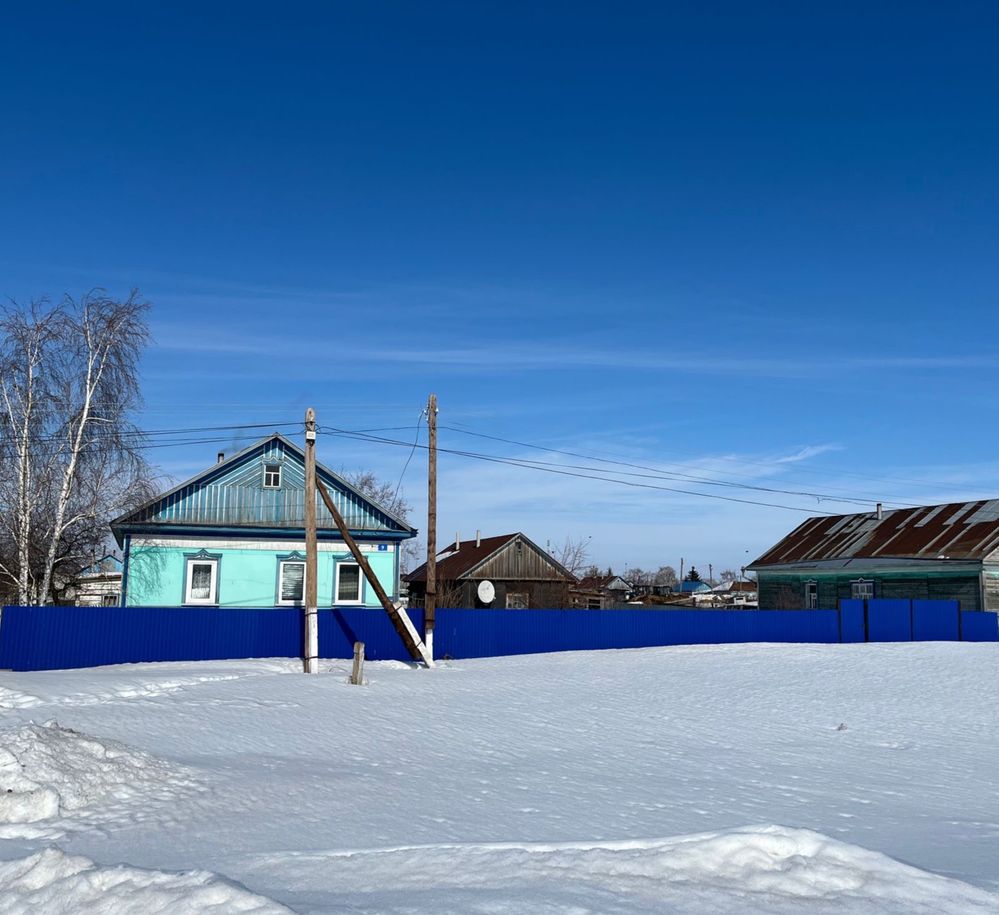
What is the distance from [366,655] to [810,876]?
2176 cm

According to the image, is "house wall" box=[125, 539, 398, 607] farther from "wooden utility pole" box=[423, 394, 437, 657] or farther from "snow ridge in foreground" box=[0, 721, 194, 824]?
"snow ridge in foreground" box=[0, 721, 194, 824]

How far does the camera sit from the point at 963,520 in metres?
45.2

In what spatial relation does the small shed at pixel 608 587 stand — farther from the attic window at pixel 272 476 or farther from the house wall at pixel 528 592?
the attic window at pixel 272 476

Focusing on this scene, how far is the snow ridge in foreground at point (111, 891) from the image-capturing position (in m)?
5.27

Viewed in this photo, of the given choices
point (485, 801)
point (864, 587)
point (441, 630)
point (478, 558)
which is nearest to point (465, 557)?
point (478, 558)

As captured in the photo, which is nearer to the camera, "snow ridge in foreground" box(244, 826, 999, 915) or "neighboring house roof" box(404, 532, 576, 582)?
"snow ridge in foreground" box(244, 826, 999, 915)

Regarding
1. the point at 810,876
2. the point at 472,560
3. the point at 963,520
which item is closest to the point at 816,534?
the point at 963,520

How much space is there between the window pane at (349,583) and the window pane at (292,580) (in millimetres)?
1222

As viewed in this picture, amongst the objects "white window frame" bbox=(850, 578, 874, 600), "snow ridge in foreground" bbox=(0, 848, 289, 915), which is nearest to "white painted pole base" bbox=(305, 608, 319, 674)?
"snow ridge in foreground" bbox=(0, 848, 289, 915)

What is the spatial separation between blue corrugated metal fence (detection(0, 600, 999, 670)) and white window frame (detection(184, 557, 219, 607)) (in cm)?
274

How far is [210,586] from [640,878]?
84.7 ft

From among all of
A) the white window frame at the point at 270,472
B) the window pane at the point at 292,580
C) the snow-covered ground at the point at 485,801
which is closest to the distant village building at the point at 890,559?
the snow-covered ground at the point at 485,801

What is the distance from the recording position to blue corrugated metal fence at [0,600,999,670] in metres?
24.0

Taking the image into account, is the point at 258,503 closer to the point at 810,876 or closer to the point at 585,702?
the point at 585,702
